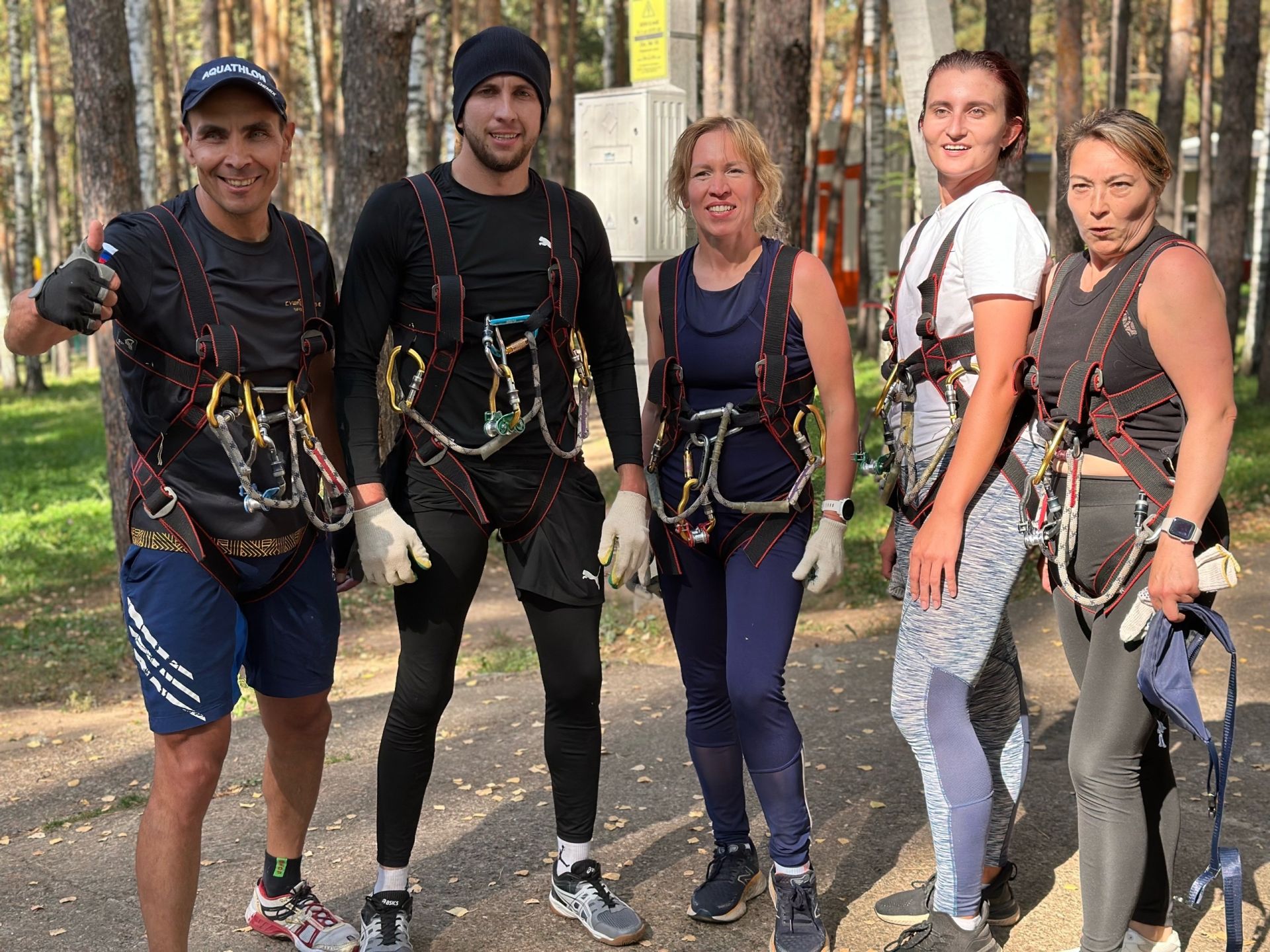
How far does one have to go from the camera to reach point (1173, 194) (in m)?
19.2

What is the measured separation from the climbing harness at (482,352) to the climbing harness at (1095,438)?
4.19ft

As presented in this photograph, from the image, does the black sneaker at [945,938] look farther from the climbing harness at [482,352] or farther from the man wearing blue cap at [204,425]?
the man wearing blue cap at [204,425]

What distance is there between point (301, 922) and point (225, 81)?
2324 millimetres

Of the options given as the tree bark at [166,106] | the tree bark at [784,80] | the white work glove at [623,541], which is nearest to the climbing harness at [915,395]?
the white work glove at [623,541]

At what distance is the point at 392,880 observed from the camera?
3.65m

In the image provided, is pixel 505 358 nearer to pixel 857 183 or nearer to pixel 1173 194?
pixel 1173 194

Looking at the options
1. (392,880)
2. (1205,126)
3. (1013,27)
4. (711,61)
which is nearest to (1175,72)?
(1013,27)

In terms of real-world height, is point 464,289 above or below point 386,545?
above

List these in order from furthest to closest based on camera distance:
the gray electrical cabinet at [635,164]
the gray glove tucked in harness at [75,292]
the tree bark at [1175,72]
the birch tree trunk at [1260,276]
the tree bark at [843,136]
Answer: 1. the tree bark at [843,136]
2. the birch tree trunk at [1260,276]
3. the tree bark at [1175,72]
4. the gray electrical cabinet at [635,164]
5. the gray glove tucked in harness at [75,292]

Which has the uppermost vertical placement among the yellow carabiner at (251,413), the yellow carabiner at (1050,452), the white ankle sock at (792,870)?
the yellow carabiner at (251,413)

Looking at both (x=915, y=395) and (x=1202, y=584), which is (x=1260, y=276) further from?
(x=1202, y=584)

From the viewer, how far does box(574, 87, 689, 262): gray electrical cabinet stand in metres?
7.65

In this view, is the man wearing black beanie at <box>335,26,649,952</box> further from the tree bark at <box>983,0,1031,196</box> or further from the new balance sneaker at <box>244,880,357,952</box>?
the tree bark at <box>983,0,1031,196</box>

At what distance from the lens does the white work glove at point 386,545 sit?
11.2 feet
